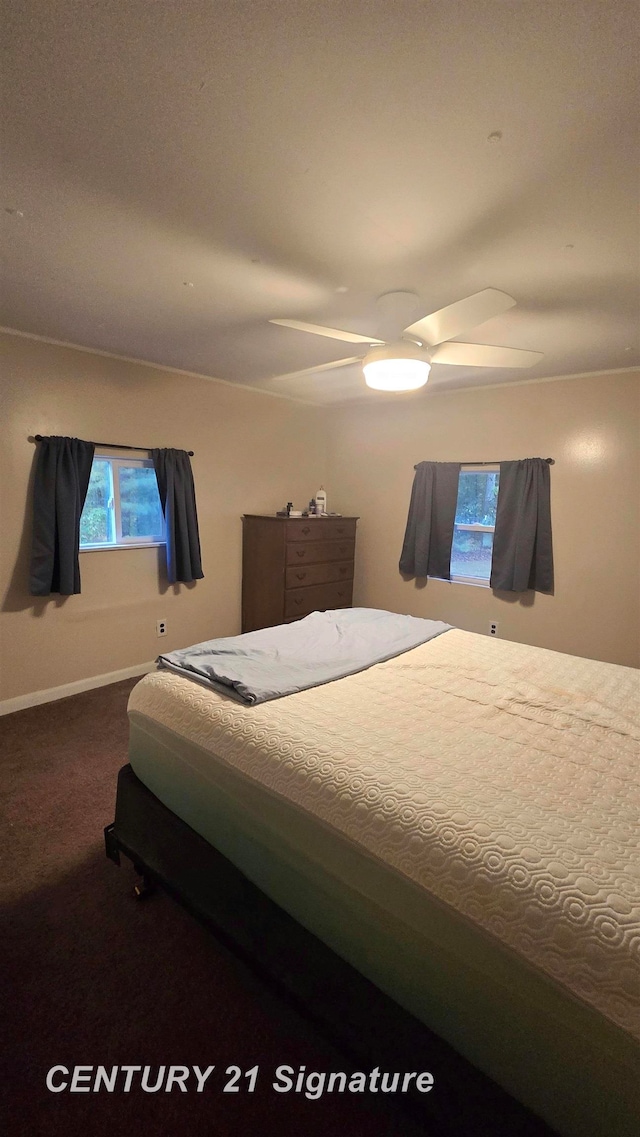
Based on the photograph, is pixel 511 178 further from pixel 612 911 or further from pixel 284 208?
pixel 612 911

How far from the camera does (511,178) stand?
1322mm

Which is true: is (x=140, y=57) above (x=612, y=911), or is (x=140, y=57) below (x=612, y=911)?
above

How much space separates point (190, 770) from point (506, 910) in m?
1.04

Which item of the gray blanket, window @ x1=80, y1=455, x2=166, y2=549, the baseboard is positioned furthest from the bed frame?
window @ x1=80, y1=455, x2=166, y2=549

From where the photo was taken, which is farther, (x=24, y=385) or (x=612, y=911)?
(x=24, y=385)

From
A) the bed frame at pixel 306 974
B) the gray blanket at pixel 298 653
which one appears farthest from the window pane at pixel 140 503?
the bed frame at pixel 306 974

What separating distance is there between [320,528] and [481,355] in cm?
223

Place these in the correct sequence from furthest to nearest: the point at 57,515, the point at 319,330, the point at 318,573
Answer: the point at 318,573 → the point at 57,515 → the point at 319,330

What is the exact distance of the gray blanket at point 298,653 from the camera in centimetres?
176

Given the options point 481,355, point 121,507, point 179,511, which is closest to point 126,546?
point 121,507

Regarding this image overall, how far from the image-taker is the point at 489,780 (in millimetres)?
1258

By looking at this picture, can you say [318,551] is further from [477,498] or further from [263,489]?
[477,498]

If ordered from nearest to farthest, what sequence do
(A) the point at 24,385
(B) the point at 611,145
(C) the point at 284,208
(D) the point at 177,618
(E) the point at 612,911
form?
(E) the point at 612,911 < (B) the point at 611,145 < (C) the point at 284,208 < (A) the point at 24,385 < (D) the point at 177,618

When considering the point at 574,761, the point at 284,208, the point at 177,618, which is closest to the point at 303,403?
the point at 177,618
